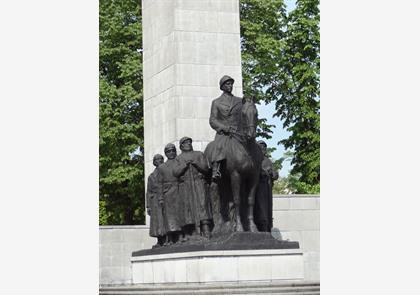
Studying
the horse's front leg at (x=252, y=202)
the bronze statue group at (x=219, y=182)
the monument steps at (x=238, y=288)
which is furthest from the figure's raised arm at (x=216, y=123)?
the monument steps at (x=238, y=288)

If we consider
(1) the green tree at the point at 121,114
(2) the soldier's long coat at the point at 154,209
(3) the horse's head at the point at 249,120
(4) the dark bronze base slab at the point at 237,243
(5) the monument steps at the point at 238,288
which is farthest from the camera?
(1) the green tree at the point at 121,114

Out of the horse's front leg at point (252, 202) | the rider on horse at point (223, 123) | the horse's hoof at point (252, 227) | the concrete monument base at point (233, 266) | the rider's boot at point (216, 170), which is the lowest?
the concrete monument base at point (233, 266)

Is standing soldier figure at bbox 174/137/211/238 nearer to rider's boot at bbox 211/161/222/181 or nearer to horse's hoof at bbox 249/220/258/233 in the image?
rider's boot at bbox 211/161/222/181

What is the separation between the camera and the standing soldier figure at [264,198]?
716 inches

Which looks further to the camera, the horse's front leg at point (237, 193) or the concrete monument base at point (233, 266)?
the horse's front leg at point (237, 193)

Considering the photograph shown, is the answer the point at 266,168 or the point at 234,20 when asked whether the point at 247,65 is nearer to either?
the point at 234,20

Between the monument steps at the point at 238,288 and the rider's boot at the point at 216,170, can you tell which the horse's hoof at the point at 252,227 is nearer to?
the rider's boot at the point at 216,170

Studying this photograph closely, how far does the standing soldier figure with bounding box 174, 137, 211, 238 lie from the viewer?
1778 cm

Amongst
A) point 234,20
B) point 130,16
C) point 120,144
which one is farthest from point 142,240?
point 130,16

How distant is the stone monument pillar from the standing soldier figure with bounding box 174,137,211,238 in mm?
2626

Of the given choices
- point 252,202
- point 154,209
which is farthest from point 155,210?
point 252,202

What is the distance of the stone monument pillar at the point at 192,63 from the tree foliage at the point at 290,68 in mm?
12578

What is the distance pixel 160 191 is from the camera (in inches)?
734

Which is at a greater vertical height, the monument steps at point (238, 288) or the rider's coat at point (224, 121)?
the rider's coat at point (224, 121)
